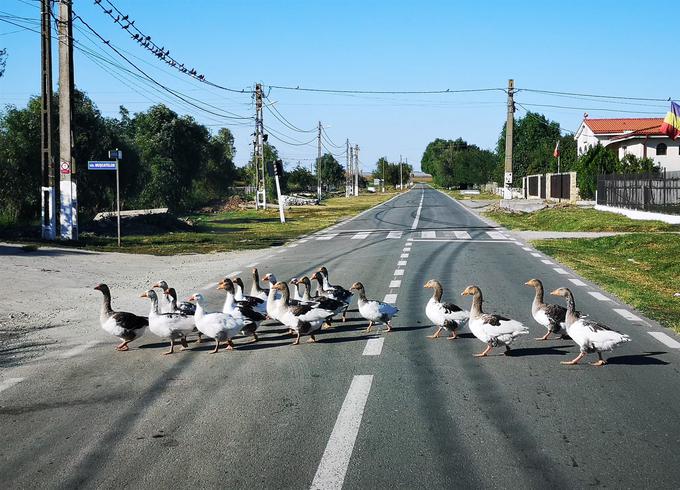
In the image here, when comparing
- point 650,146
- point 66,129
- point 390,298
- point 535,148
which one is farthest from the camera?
point 535,148

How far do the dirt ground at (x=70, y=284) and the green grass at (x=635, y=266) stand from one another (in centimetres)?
750

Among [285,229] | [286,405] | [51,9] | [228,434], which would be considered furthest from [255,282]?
[285,229]

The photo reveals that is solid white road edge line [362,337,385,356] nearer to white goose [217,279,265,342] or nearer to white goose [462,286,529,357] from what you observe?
white goose [462,286,529,357]

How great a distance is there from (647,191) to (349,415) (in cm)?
3139

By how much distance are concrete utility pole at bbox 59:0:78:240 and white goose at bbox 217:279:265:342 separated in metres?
14.5

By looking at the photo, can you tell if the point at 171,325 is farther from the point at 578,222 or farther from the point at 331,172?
the point at 331,172

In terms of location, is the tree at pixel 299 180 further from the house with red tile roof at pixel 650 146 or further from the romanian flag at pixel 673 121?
the romanian flag at pixel 673 121

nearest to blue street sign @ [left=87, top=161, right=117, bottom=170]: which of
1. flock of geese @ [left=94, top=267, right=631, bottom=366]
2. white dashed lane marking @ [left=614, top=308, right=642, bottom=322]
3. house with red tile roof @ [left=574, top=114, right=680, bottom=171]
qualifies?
flock of geese @ [left=94, top=267, right=631, bottom=366]

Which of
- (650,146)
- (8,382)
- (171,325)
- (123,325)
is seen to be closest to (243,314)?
(171,325)

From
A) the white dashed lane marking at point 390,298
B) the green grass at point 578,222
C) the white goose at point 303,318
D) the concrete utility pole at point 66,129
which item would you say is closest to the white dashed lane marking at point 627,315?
the white dashed lane marking at point 390,298

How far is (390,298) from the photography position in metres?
11.7

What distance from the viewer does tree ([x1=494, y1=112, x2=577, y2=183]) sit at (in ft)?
282

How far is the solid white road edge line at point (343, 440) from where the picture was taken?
4344 millimetres

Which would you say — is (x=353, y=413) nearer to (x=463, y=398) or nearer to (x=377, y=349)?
(x=463, y=398)
